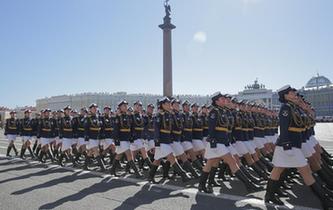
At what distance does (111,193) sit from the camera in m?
8.27

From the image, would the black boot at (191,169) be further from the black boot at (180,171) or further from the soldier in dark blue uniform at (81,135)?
the soldier in dark blue uniform at (81,135)

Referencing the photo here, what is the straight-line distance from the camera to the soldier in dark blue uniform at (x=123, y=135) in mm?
10617

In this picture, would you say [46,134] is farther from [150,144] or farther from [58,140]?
[150,144]

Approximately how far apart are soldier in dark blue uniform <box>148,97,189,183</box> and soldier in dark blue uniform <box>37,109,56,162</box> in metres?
6.59

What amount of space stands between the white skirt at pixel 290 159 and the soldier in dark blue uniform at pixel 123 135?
177 inches

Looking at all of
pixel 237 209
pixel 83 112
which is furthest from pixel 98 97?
pixel 237 209

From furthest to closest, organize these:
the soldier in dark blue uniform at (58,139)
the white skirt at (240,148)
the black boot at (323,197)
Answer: the soldier in dark blue uniform at (58,139) → the white skirt at (240,148) → the black boot at (323,197)

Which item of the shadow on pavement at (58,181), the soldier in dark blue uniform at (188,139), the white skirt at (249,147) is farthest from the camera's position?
the soldier in dark blue uniform at (188,139)

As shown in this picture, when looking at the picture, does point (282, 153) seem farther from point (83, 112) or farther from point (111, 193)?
point (83, 112)

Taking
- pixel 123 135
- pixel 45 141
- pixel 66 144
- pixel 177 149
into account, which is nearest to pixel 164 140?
pixel 177 149

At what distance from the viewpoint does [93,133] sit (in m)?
12.6

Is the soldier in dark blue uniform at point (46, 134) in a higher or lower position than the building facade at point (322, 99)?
lower

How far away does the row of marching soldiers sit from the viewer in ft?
21.7

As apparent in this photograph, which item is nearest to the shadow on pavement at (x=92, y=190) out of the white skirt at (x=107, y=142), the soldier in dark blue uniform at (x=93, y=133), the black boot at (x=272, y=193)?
the soldier in dark blue uniform at (x=93, y=133)
